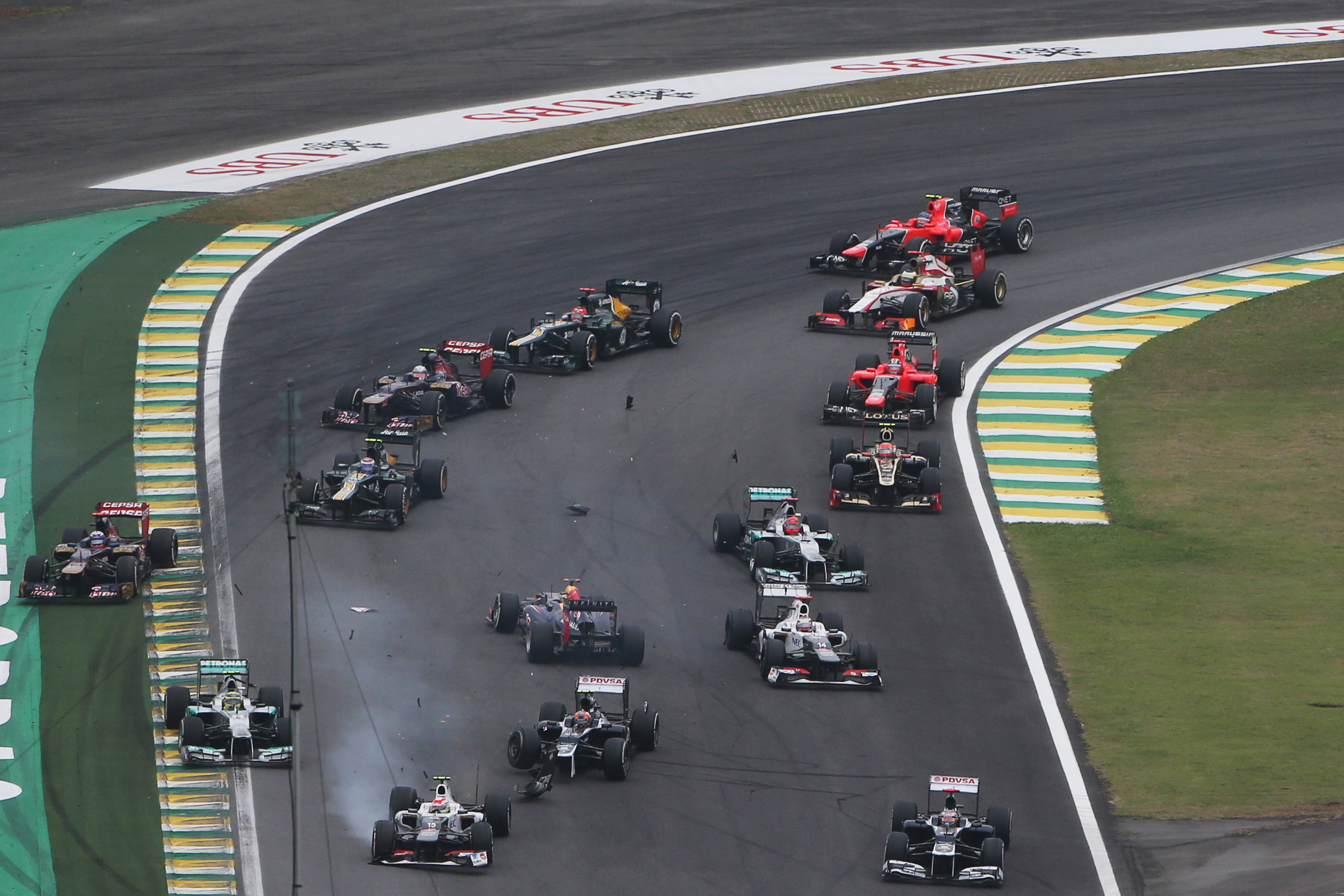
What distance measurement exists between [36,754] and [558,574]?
10.9m

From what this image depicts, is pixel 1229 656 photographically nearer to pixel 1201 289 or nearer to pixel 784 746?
pixel 784 746

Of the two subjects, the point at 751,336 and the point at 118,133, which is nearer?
the point at 751,336

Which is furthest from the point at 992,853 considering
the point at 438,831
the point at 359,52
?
the point at 359,52

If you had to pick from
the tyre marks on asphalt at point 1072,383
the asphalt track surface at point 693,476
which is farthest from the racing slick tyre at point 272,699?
the tyre marks on asphalt at point 1072,383

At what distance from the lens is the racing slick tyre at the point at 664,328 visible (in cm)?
5222

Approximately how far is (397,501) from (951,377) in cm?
1487

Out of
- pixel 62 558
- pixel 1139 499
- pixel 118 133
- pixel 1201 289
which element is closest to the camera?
pixel 62 558

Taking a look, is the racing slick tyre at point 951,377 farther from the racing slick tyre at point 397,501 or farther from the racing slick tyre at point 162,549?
the racing slick tyre at point 162,549

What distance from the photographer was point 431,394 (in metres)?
46.5

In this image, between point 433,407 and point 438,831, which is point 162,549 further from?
point 438,831

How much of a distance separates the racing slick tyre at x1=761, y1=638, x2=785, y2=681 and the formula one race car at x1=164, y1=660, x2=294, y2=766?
809 cm

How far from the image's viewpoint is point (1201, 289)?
192 feet

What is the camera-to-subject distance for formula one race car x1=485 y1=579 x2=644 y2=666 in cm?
3541

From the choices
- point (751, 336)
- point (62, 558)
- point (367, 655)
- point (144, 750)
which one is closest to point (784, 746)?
point (367, 655)
